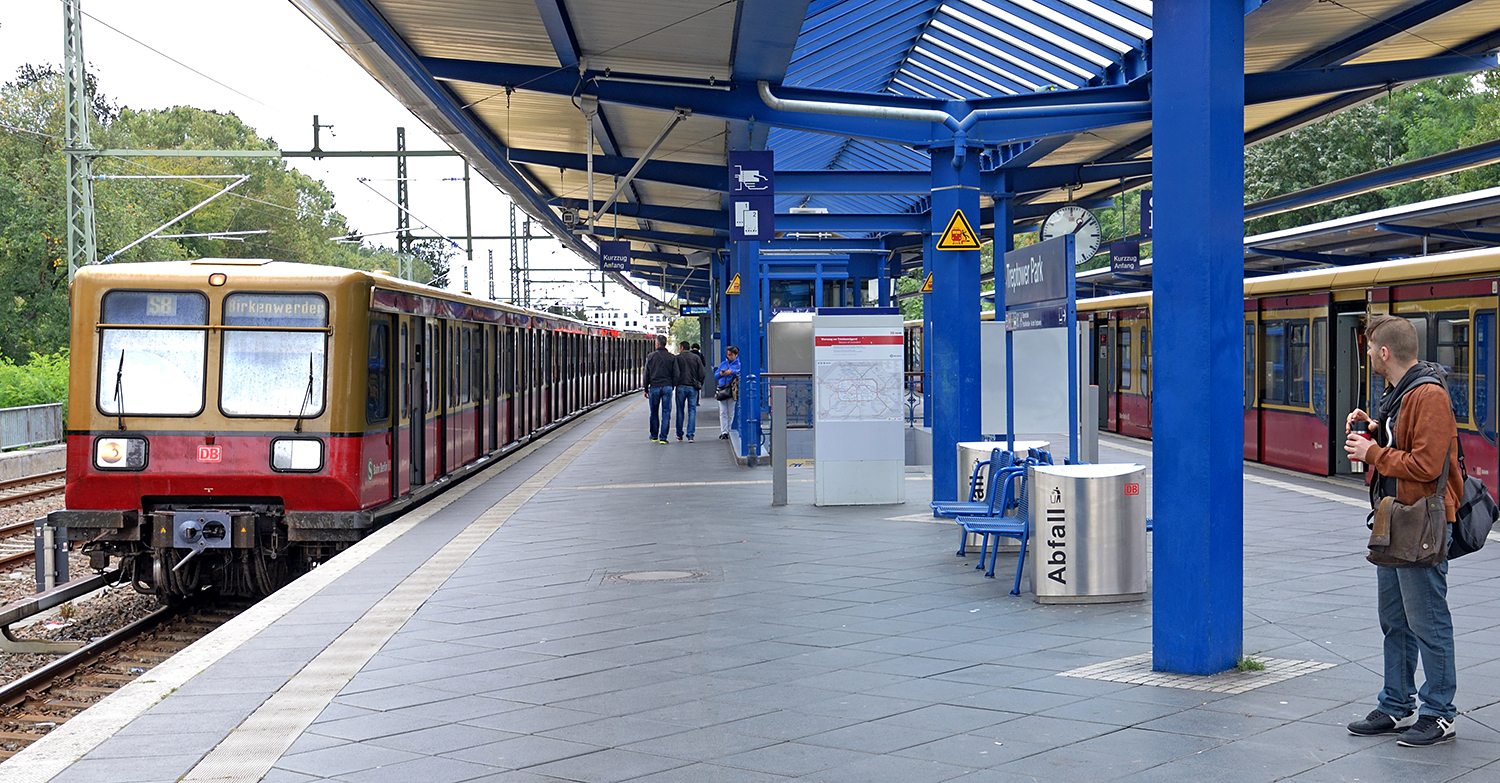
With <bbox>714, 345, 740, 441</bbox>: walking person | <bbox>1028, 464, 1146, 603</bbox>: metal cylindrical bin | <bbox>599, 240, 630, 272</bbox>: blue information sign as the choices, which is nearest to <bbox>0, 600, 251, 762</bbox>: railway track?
<bbox>1028, 464, 1146, 603</bbox>: metal cylindrical bin

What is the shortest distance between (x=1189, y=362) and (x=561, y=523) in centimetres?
715

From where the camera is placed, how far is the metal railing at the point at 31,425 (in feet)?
68.6

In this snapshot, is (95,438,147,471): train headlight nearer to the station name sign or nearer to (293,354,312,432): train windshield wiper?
(293,354,312,432): train windshield wiper

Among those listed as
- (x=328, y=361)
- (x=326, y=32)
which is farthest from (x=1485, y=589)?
(x=326, y=32)

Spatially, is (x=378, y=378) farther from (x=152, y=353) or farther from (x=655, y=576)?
(x=655, y=576)

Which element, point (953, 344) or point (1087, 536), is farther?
point (953, 344)

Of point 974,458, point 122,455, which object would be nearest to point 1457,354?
point 974,458

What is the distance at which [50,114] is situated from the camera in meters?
42.1

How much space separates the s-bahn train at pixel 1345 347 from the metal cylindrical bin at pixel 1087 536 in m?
4.81

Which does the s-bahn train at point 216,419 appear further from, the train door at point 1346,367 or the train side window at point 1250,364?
the train side window at point 1250,364

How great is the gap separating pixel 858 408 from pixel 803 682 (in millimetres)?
6794

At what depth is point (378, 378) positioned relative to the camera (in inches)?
445

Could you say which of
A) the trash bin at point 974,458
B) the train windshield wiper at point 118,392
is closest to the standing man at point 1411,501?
the trash bin at point 974,458

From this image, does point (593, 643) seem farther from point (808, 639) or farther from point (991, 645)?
point (991, 645)
